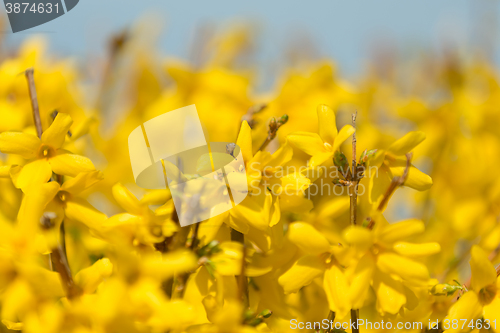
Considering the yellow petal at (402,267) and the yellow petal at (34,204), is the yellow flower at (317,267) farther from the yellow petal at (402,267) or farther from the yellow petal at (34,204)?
the yellow petal at (34,204)

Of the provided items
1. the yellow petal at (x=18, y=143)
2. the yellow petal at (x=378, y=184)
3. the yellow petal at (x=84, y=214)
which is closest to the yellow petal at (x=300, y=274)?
the yellow petal at (x=378, y=184)

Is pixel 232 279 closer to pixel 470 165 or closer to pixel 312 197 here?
pixel 312 197

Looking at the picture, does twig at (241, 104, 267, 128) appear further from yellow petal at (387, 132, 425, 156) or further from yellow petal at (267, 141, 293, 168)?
yellow petal at (387, 132, 425, 156)

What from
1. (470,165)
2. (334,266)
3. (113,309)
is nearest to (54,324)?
(113,309)

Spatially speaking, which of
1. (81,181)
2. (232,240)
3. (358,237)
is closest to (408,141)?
(358,237)

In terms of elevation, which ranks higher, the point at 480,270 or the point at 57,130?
the point at 57,130

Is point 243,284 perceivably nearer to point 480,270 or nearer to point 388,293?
point 388,293

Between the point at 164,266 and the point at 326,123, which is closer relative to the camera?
the point at 164,266
